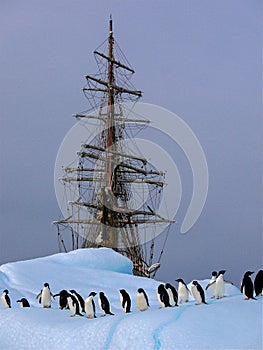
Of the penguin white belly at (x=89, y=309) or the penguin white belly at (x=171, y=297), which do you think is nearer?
the penguin white belly at (x=171, y=297)

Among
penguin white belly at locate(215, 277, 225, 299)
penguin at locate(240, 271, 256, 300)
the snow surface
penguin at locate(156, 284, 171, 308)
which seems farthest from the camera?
penguin white belly at locate(215, 277, 225, 299)

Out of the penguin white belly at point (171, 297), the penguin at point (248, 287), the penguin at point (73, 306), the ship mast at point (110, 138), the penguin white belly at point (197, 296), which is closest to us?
the penguin at point (248, 287)

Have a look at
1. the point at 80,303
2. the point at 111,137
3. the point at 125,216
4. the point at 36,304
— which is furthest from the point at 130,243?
the point at 80,303

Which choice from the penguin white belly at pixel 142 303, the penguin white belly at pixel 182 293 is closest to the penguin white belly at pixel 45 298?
the penguin white belly at pixel 142 303

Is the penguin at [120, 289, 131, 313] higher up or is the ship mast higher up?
the ship mast

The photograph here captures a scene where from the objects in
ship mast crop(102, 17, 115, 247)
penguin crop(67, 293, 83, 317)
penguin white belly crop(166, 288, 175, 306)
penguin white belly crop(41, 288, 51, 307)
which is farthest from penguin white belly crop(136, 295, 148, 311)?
ship mast crop(102, 17, 115, 247)

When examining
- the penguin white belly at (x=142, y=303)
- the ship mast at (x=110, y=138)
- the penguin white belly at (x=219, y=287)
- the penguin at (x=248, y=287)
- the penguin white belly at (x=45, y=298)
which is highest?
the ship mast at (x=110, y=138)

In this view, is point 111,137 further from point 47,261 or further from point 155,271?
point 47,261

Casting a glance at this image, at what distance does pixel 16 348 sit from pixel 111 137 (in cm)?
2905

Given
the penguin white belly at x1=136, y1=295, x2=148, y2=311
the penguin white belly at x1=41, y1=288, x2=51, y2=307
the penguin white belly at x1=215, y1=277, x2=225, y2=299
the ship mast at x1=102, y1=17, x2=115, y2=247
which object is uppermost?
the ship mast at x1=102, y1=17, x2=115, y2=247

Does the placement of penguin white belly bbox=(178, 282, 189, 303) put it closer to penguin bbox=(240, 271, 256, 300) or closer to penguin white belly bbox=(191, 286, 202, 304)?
penguin white belly bbox=(191, 286, 202, 304)

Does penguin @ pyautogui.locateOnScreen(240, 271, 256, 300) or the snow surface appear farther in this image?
penguin @ pyautogui.locateOnScreen(240, 271, 256, 300)

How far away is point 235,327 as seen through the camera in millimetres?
8609

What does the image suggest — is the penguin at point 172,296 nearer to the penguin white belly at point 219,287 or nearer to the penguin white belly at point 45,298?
the penguin white belly at point 219,287
